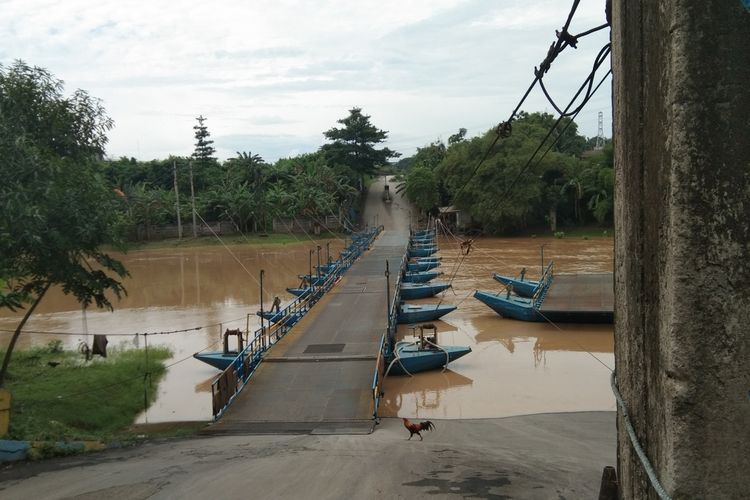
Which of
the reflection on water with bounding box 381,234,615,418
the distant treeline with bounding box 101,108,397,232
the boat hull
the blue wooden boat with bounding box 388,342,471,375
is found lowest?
the reflection on water with bounding box 381,234,615,418

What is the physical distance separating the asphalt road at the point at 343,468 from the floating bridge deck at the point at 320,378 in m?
0.57

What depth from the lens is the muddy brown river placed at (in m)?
13.0

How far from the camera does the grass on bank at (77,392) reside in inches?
408

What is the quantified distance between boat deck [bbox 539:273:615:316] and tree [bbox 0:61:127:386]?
13.3m

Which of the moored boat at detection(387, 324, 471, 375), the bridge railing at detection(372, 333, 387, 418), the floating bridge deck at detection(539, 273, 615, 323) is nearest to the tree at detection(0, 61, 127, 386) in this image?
the bridge railing at detection(372, 333, 387, 418)

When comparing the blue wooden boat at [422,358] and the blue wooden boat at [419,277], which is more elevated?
the blue wooden boat at [419,277]

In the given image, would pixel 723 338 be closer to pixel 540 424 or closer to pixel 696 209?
pixel 696 209

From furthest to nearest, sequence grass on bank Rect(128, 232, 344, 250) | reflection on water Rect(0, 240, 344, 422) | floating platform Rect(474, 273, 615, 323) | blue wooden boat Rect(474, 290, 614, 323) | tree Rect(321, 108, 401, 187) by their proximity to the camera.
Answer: tree Rect(321, 108, 401, 187) < grass on bank Rect(128, 232, 344, 250) < floating platform Rect(474, 273, 615, 323) < blue wooden boat Rect(474, 290, 614, 323) < reflection on water Rect(0, 240, 344, 422)

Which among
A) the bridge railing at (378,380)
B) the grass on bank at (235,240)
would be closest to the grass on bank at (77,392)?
the bridge railing at (378,380)

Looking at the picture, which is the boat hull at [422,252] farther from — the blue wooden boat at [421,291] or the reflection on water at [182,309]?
the blue wooden boat at [421,291]

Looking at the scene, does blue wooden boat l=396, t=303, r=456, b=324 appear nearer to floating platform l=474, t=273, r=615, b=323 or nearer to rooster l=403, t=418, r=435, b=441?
floating platform l=474, t=273, r=615, b=323

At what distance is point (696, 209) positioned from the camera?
1823 mm

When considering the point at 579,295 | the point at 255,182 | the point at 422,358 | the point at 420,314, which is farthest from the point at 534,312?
the point at 255,182

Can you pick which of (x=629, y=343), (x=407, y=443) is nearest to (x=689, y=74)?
(x=629, y=343)
